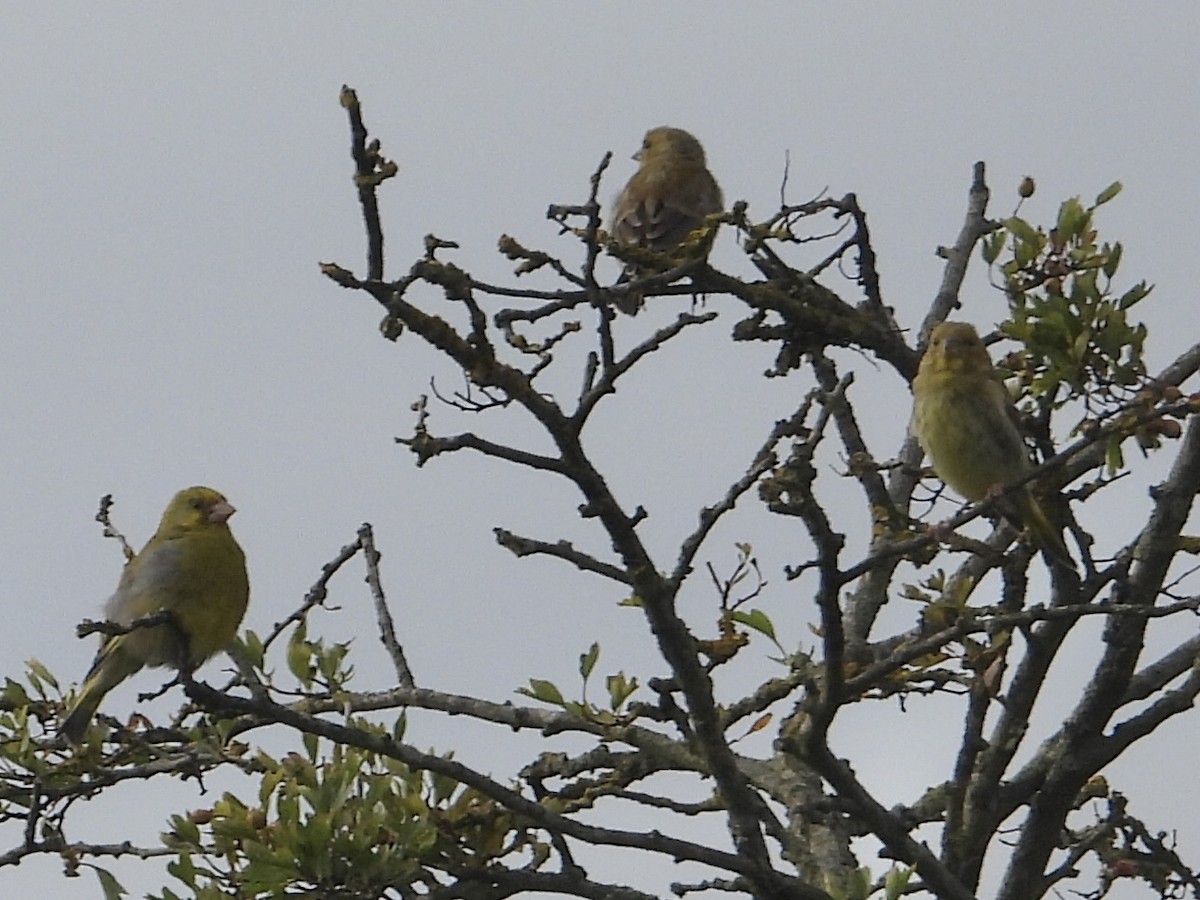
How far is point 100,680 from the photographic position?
5719 millimetres

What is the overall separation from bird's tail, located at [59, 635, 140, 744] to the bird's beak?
68 cm

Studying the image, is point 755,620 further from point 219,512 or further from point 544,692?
point 219,512

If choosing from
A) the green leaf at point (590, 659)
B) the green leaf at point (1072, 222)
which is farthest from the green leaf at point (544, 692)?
the green leaf at point (1072, 222)

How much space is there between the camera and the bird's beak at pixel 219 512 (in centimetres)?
640

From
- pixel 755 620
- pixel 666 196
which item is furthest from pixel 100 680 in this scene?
pixel 666 196

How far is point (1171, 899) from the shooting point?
5902 mm

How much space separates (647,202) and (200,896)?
546cm

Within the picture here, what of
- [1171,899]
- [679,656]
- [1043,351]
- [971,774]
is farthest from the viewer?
[1171,899]

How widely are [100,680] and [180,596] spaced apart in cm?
41

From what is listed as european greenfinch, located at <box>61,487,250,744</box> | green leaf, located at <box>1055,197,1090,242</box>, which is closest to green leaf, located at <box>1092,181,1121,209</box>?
green leaf, located at <box>1055,197,1090,242</box>

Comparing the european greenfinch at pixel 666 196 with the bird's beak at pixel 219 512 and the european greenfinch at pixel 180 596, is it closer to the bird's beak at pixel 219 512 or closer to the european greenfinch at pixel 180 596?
the bird's beak at pixel 219 512

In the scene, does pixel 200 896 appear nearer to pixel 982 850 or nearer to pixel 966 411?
pixel 982 850

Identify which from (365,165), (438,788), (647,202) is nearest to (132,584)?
(438,788)

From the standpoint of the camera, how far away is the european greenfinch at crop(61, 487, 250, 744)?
5801 mm
